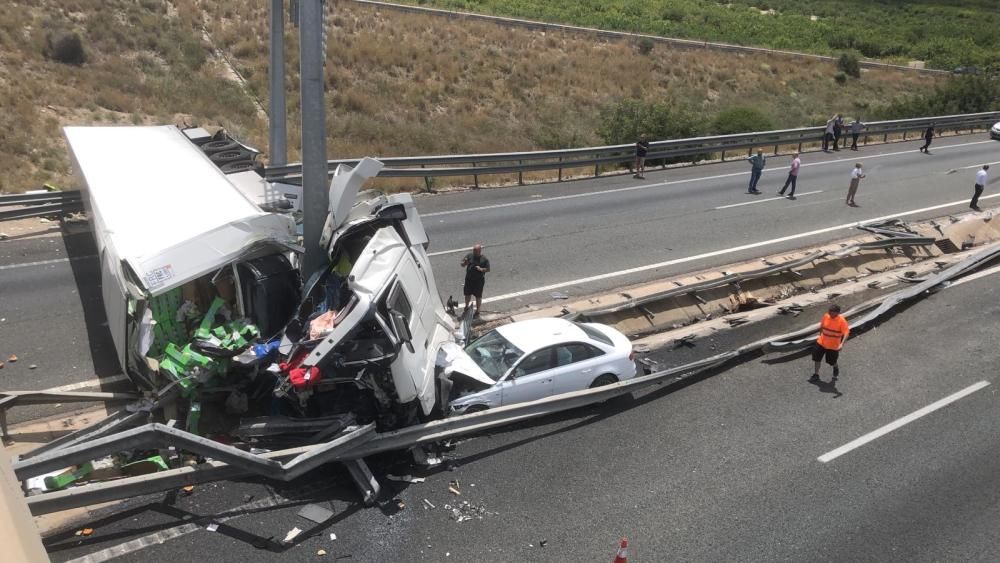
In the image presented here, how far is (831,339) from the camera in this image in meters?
10.5

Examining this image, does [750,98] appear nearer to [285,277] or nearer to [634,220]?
[634,220]

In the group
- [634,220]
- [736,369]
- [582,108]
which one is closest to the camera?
[736,369]

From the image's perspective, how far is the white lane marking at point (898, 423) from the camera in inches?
348

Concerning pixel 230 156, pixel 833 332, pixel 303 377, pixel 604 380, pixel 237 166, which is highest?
pixel 230 156

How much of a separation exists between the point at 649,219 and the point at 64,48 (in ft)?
74.7

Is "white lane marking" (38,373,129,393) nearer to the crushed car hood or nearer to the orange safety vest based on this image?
the crushed car hood

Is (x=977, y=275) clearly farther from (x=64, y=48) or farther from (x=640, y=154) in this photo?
(x=64, y=48)

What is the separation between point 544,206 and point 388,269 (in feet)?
37.1

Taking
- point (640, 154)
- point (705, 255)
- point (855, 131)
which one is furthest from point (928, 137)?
point (705, 255)

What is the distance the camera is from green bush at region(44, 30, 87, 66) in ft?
88.1

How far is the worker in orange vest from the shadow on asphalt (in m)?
10.0

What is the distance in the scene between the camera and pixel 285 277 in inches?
369

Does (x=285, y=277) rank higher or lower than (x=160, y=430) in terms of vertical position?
higher

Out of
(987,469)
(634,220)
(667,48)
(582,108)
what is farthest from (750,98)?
(987,469)
